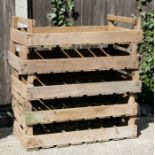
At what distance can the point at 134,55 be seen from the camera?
6.33 meters

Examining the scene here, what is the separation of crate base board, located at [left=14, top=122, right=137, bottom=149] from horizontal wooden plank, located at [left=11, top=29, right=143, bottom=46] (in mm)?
1091

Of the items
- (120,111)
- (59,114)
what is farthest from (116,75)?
(59,114)

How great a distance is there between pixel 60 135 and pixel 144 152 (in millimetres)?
1007

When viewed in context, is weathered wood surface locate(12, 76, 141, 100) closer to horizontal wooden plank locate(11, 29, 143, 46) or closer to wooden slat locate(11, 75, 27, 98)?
wooden slat locate(11, 75, 27, 98)

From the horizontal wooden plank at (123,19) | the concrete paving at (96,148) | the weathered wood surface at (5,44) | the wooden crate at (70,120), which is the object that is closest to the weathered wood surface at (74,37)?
the horizontal wooden plank at (123,19)

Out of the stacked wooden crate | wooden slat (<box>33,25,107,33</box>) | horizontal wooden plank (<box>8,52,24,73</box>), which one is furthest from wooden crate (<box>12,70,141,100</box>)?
wooden slat (<box>33,25,107,33</box>)

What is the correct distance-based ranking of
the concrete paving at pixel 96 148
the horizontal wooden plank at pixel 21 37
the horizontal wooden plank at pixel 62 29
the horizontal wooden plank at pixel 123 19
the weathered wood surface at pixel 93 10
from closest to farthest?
the horizontal wooden plank at pixel 21 37 → the concrete paving at pixel 96 148 → the horizontal wooden plank at pixel 123 19 → the horizontal wooden plank at pixel 62 29 → the weathered wood surface at pixel 93 10

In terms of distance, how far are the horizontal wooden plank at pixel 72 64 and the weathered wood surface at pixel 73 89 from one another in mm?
197

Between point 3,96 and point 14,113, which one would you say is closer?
point 14,113

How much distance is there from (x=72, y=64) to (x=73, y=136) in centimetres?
89

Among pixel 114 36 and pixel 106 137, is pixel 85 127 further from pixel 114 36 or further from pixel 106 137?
pixel 114 36

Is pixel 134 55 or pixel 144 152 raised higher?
pixel 134 55

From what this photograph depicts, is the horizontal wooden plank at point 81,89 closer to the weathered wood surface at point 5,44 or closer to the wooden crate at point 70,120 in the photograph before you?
the wooden crate at point 70,120

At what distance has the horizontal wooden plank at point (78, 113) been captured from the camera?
6.11 meters
